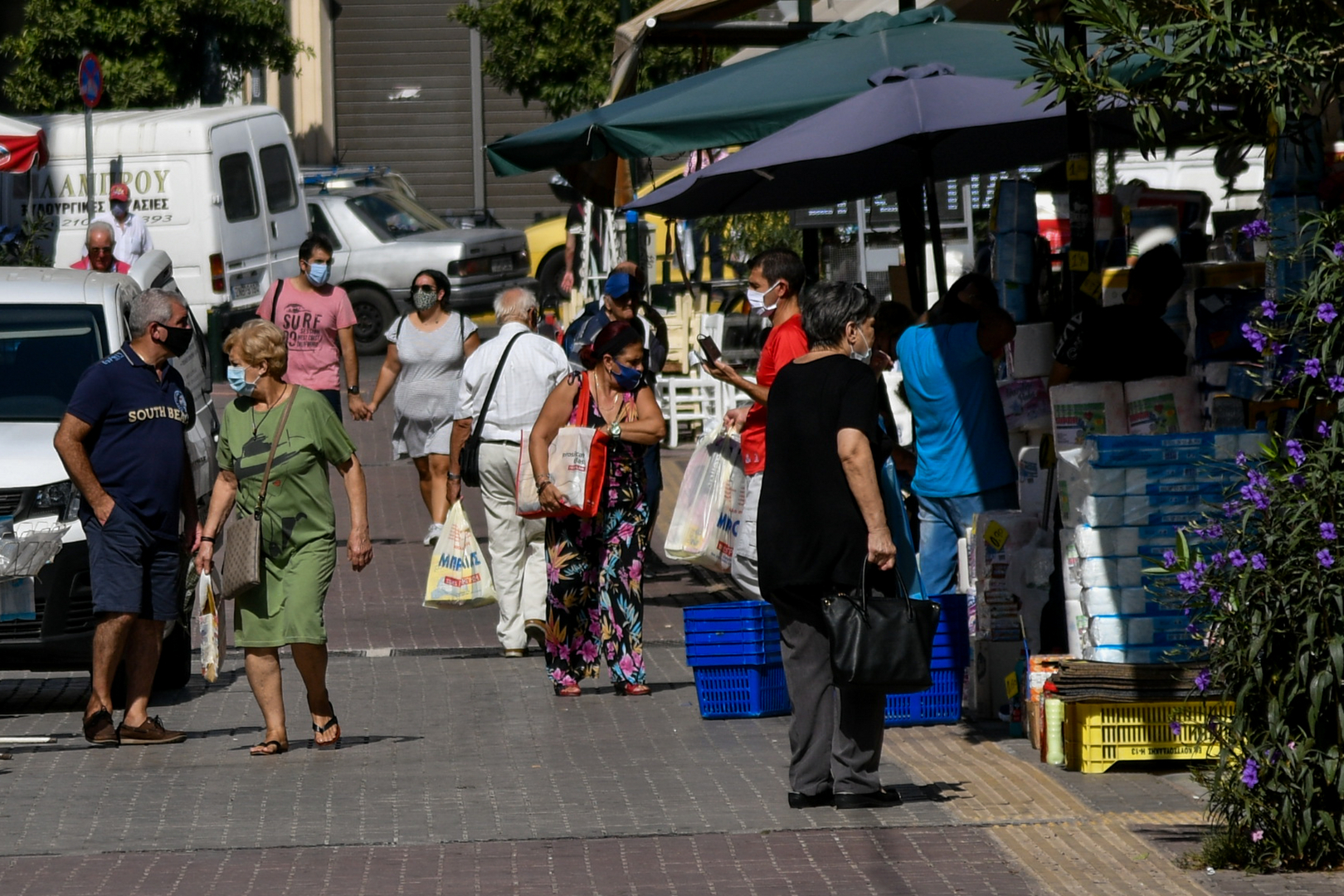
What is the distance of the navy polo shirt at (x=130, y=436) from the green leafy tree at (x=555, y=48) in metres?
19.4

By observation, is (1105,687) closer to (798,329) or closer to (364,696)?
(798,329)

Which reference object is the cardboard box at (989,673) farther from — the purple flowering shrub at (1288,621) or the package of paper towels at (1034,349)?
the purple flowering shrub at (1288,621)

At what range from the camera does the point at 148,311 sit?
327 inches

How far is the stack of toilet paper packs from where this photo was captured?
7.16 meters

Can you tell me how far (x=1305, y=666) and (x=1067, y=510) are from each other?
184 centimetres

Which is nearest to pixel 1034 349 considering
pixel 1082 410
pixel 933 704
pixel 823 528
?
pixel 1082 410

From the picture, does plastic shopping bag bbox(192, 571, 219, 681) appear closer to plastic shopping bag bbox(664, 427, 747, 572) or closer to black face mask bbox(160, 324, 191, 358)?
black face mask bbox(160, 324, 191, 358)

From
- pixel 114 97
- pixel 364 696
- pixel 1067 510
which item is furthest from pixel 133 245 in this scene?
pixel 1067 510

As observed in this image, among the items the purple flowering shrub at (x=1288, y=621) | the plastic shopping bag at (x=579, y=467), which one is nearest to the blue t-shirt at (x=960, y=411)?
the plastic shopping bag at (x=579, y=467)

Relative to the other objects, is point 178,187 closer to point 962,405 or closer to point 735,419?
point 735,419

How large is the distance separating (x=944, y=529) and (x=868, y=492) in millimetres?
2299

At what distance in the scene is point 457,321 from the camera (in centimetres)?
1276

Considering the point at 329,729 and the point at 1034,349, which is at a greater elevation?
the point at 1034,349

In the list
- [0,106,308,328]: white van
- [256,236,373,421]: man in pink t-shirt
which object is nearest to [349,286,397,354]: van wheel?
[0,106,308,328]: white van
